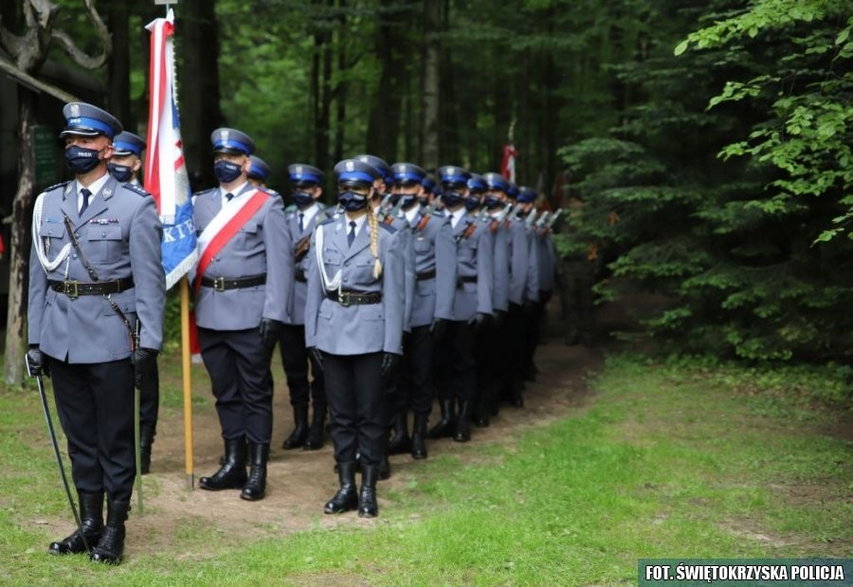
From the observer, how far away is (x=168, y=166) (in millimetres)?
7832

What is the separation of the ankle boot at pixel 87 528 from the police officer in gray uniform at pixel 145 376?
63.5 inches

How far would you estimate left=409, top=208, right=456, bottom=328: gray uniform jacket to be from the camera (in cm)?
955

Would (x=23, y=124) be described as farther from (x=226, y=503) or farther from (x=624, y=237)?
(x=624, y=237)

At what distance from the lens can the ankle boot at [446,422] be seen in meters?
10.6

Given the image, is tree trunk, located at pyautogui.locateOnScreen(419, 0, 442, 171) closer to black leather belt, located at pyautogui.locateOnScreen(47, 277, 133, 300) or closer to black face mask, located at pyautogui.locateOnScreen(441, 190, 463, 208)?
black face mask, located at pyautogui.locateOnScreen(441, 190, 463, 208)

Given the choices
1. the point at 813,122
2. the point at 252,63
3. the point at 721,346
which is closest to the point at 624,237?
the point at 721,346

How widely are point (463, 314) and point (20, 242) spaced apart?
4044mm

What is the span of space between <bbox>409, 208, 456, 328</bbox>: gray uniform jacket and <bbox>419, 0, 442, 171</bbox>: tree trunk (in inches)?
267

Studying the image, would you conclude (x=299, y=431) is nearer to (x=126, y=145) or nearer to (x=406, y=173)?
(x=406, y=173)

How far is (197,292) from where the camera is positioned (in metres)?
7.96

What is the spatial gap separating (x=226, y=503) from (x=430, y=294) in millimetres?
2781

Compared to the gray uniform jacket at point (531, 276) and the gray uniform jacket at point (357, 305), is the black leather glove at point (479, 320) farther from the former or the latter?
the gray uniform jacket at point (357, 305)

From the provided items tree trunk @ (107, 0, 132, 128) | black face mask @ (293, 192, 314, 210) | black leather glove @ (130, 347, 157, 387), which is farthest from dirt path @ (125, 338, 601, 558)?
tree trunk @ (107, 0, 132, 128)

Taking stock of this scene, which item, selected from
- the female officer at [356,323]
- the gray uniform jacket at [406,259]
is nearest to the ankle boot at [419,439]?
the gray uniform jacket at [406,259]
